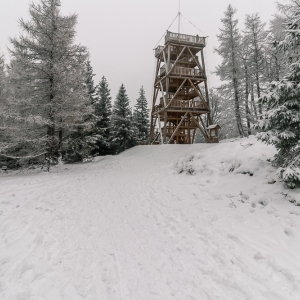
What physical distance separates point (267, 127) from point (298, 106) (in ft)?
2.68

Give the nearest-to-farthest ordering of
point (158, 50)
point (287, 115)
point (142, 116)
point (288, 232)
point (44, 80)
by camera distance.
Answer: point (288, 232) → point (287, 115) → point (44, 80) → point (158, 50) → point (142, 116)

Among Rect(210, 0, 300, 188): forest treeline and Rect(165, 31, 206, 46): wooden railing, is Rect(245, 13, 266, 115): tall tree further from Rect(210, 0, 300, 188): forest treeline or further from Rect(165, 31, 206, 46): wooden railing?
Rect(165, 31, 206, 46): wooden railing

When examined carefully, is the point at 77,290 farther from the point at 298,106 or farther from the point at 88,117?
the point at 88,117

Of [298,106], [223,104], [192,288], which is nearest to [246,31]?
[223,104]

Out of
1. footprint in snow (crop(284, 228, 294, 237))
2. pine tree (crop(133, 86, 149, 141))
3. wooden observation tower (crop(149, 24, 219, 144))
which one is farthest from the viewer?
pine tree (crop(133, 86, 149, 141))

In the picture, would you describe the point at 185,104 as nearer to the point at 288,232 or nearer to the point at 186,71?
the point at 186,71

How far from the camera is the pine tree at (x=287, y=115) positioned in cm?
461

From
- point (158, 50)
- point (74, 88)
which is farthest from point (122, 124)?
point (74, 88)

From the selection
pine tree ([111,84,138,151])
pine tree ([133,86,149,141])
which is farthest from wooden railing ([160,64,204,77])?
pine tree ([133,86,149,141])

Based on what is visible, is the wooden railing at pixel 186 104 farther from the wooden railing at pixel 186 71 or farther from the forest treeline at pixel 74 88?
the wooden railing at pixel 186 71

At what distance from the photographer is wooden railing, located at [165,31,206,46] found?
20.6 m

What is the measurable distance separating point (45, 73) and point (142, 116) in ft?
73.1

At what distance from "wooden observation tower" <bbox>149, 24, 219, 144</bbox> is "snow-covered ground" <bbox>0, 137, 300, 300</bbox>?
1317 cm

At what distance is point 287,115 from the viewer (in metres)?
4.63
